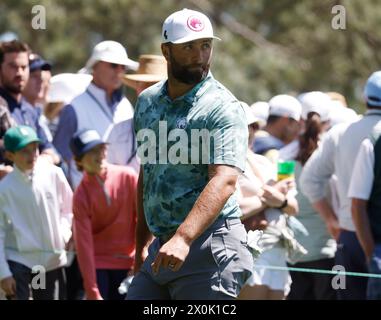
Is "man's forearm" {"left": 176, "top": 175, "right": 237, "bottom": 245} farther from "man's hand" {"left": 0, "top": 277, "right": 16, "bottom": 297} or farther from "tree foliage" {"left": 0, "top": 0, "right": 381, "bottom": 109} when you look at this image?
"tree foliage" {"left": 0, "top": 0, "right": 381, "bottom": 109}

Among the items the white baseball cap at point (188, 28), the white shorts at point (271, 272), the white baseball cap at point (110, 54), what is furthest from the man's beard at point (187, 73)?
the white baseball cap at point (110, 54)

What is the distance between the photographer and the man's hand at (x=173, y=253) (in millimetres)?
6594

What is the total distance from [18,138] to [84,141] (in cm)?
56

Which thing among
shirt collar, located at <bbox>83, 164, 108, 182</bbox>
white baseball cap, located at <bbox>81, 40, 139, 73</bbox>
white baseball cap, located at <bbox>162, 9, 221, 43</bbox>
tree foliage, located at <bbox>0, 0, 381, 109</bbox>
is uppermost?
white baseball cap, located at <bbox>162, 9, 221, 43</bbox>

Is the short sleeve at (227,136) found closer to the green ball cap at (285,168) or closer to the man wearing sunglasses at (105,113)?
the green ball cap at (285,168)

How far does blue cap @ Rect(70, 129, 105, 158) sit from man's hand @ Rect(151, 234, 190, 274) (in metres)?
3.47

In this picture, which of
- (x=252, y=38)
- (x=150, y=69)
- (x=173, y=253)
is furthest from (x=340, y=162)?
(x=252, y=38)

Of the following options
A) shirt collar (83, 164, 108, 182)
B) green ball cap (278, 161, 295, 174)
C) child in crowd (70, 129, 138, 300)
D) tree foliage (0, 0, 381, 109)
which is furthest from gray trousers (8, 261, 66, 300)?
tree foliage (0, 0, 381, 109)

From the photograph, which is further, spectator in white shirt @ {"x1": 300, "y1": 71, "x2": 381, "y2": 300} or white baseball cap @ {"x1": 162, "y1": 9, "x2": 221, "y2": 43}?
spectator in white shirt @ {"x1": 300, "y1": 71, "x2": 381, "y2": 300}

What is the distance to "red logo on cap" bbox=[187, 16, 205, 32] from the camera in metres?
7.03

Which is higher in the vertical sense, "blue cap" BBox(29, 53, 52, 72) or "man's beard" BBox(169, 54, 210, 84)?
"man's beard" BBox(169, 54, 210, 84)

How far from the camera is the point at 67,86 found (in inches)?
475

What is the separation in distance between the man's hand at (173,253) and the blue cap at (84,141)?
3466 millimetres

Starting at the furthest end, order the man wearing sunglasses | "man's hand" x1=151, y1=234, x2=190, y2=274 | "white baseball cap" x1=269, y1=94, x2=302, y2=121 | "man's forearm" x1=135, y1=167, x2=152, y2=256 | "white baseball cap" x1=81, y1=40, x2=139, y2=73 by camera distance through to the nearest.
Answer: "white baseball cap" x1=269, y1=94, x2=302, y2=121 < "white baseball cap" x1=81, y1=40, x2=139, y2=73 < the man wearing sunglasses < "man's forearm" x1=135, y1=167, x2=152, y2=256 < "man's hand" x1=151, y1=234, x2=190, y2=274
